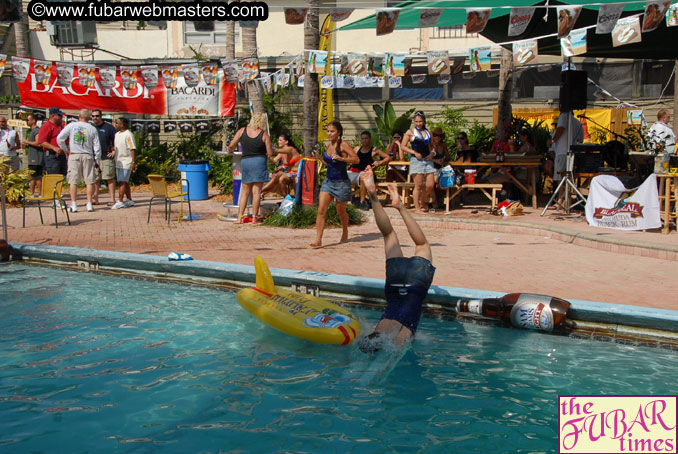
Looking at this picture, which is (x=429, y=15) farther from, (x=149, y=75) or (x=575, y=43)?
(x=149, y=75)

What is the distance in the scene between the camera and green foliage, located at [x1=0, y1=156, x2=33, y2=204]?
1309 cm

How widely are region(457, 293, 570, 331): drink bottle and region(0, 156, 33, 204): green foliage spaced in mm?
10118

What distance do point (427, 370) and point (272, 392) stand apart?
1310 mm

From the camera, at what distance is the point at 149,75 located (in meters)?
17.2

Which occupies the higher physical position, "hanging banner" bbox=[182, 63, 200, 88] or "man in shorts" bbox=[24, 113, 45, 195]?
"hanging banner" bbox=[182, 63, 200, 88]

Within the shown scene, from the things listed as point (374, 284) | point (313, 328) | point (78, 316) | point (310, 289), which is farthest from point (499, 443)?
point (78, 316)

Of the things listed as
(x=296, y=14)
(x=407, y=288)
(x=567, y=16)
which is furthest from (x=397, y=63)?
(x=407, y=288)

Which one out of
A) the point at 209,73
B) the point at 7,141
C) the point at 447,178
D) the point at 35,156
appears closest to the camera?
the point at 447,178

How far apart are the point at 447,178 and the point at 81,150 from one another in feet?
22.3

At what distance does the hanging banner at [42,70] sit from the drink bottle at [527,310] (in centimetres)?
1445

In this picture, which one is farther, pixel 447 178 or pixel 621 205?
pixel 447 178

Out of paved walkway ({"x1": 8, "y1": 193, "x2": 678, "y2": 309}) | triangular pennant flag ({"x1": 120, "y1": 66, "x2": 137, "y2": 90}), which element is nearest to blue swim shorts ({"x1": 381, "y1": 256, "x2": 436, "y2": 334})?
paved walkway ({"x1": 8, "y1": 193, "x2": 678, "y2": 309})

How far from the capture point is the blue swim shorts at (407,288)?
5.59 m

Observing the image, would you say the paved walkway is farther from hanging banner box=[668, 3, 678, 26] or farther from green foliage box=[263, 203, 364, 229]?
hanging banner box=[668, 3, 678, 26]
